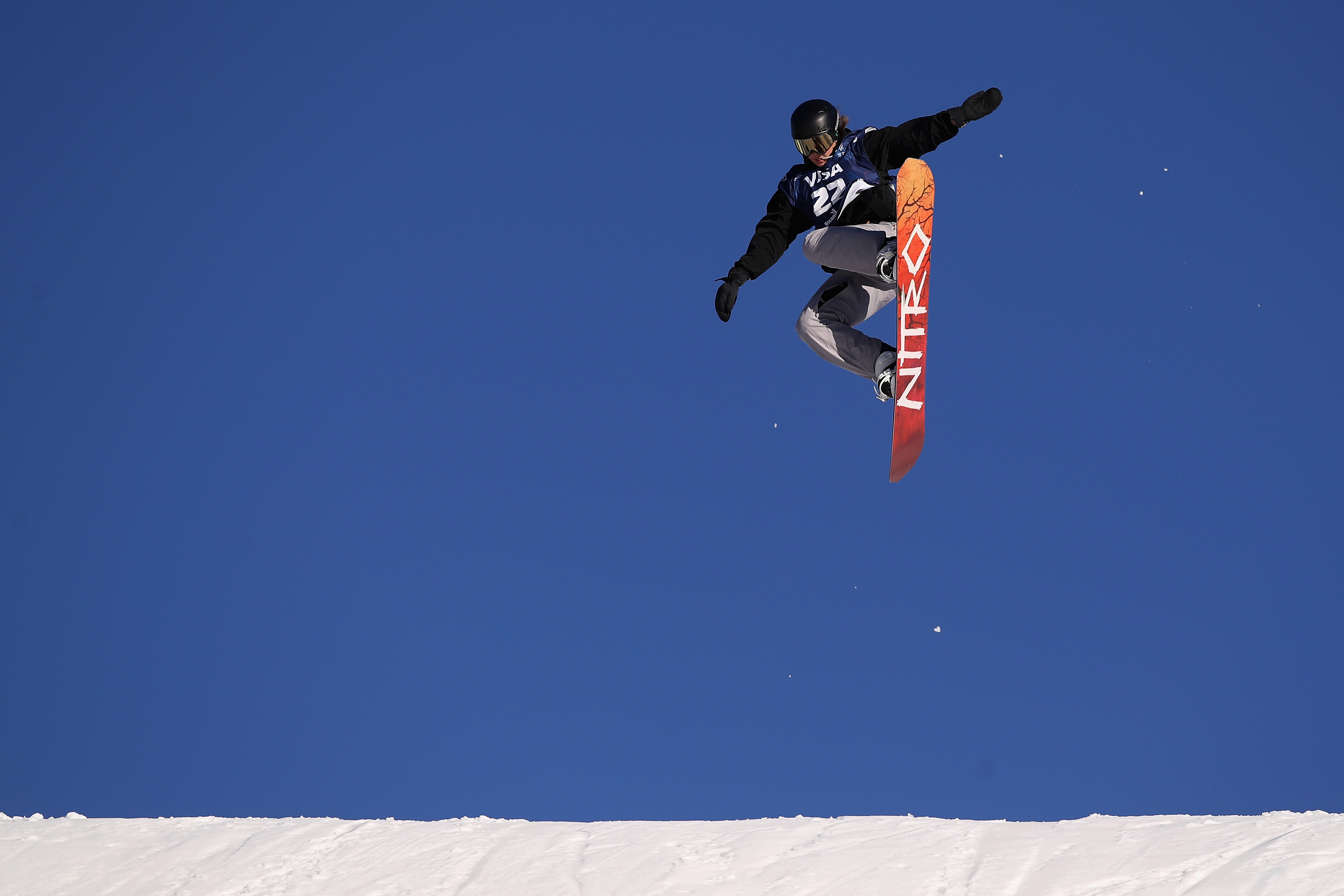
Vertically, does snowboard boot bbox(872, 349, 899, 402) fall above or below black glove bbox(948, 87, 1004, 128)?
below

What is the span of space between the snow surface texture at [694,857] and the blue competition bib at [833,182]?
2.83 metres

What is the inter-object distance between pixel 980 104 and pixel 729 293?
51.5 inches

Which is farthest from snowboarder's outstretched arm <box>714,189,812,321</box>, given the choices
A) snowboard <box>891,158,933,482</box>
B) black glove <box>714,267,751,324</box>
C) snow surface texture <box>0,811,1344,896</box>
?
snow surface texture <box>0,811,1344,896</box>

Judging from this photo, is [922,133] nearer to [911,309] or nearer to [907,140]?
[907,140]

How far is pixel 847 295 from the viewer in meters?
5.46

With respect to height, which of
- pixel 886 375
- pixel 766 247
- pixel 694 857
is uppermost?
pixel 766 247

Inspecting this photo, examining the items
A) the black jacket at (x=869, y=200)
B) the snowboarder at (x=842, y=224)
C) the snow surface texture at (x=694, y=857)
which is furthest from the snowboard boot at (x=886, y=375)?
the snow surface texture at (x=694, y=857)

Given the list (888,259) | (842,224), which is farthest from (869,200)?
(888,259)

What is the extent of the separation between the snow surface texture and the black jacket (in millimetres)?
2609

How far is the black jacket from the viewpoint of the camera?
16.2ft

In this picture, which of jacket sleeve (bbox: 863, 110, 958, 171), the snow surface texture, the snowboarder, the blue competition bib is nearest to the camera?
the snow surface texture

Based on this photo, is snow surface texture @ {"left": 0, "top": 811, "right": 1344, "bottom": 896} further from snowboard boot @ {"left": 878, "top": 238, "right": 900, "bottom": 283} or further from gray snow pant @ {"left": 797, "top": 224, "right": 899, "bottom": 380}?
snowboard boot @ {"left": 878, "top": 238, "right": 900, "bottom": 283}

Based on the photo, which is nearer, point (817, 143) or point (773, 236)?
point (817, 143)

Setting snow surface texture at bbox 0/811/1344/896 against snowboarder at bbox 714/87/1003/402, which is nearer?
snow surface texture at bbox 0/811/1344/896
